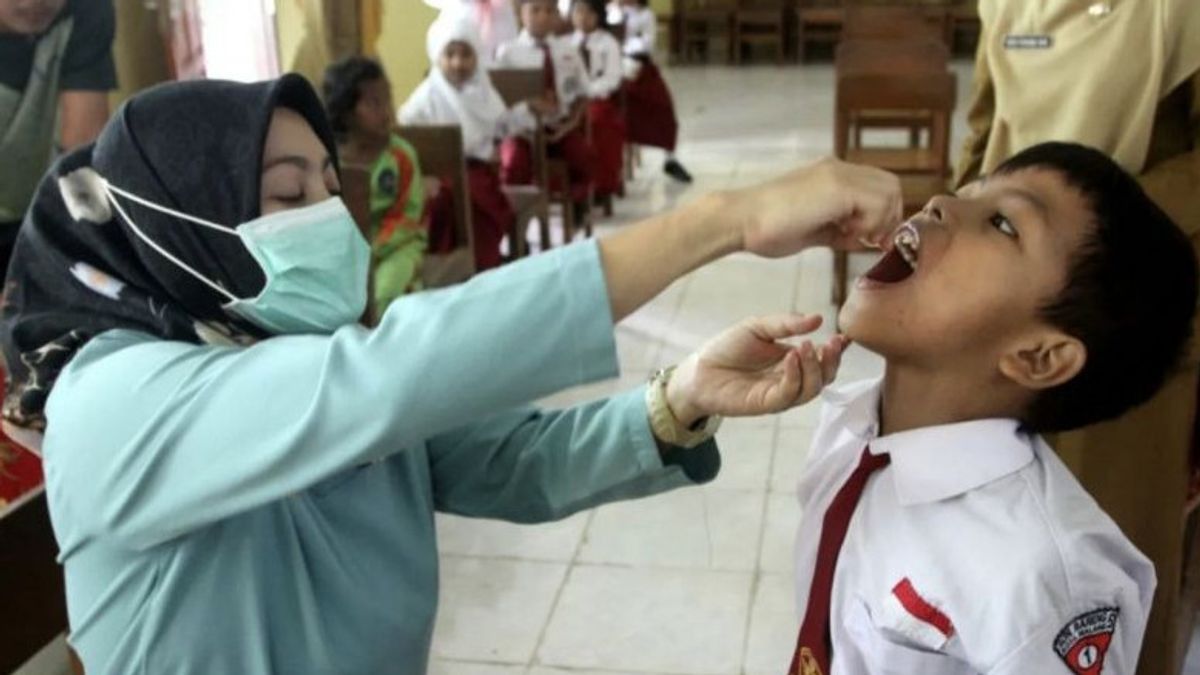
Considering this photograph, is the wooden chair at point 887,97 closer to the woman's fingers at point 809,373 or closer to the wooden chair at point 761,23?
the woman's fingers at point 809,373

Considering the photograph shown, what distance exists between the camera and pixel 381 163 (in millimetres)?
3654

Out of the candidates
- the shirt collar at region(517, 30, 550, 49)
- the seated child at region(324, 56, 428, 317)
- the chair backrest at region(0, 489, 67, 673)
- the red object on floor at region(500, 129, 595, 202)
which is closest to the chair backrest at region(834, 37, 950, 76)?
the red object on floor at region(500, 129, 595, 202)

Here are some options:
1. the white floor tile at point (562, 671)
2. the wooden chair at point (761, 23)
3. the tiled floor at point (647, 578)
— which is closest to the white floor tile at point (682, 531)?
the tiled floor at point (647, 578)

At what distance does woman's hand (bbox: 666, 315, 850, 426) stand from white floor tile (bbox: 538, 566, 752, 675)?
4.47 ft

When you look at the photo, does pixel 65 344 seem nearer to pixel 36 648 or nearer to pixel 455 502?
pixel 455 502

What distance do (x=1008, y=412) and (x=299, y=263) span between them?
726 millimetres

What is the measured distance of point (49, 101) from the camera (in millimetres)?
2236

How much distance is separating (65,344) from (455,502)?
1.47ft

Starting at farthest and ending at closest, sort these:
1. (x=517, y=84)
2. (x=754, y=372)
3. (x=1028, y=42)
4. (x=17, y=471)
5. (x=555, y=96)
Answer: (x=555, y=96) < (x=517, y=84) < (x=1028, y=42) < (x=17, y=471) < (x=754, y=372)

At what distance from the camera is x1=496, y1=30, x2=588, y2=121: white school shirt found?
573 centimetres

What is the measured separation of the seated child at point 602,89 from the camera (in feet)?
19.9

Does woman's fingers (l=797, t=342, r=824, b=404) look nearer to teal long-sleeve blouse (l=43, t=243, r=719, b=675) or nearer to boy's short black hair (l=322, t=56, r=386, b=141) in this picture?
teal long-sleeve blouse (l=43, t=243, r=719, b=675)

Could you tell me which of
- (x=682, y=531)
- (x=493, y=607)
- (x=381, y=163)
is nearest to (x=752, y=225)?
(x=493, y=607)

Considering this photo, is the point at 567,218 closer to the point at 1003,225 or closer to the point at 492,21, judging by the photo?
the point at 492,21
